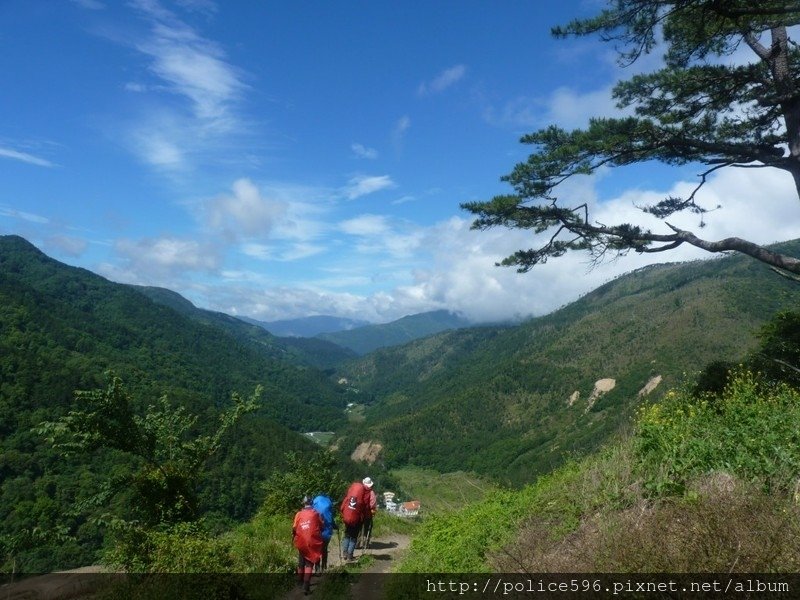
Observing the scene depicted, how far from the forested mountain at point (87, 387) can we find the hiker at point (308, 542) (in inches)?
102

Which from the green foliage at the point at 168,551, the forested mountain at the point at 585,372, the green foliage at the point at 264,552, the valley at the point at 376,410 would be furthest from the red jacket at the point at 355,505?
the forested mountain at the point at 585,372

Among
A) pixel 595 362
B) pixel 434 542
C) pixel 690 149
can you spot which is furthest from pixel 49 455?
pixel 595 362

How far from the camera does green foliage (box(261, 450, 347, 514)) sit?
38.4ft

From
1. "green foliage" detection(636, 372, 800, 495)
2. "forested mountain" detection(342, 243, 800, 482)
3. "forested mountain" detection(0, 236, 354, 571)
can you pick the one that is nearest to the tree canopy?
"green foliage" detection(636, 372, 800, 495)

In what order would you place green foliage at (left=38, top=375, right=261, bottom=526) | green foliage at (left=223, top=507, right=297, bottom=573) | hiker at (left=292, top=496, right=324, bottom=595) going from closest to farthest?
hiker at (left=292, top=496, right=324, bottom=595)
green foliage at (left=223, top=507, right=297, bottom=573)
green foliage at (left=38, top=375, right=261, bottom=526)

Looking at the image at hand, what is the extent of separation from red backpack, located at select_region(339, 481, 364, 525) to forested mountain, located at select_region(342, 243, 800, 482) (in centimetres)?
6487

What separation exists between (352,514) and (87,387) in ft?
239

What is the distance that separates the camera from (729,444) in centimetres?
477

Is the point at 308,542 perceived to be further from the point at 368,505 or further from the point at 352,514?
the point at 368,505

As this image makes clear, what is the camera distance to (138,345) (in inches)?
5285

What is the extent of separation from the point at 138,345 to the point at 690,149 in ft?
489

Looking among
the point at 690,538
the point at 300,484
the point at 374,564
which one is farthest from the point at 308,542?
the point at 300,484

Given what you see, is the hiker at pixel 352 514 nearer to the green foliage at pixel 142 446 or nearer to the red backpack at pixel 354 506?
the red backpack at pixel 354 506

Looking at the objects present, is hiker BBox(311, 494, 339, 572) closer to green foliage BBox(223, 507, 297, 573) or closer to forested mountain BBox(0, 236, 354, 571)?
green foliage BBox(223, 507, 297, 573)
